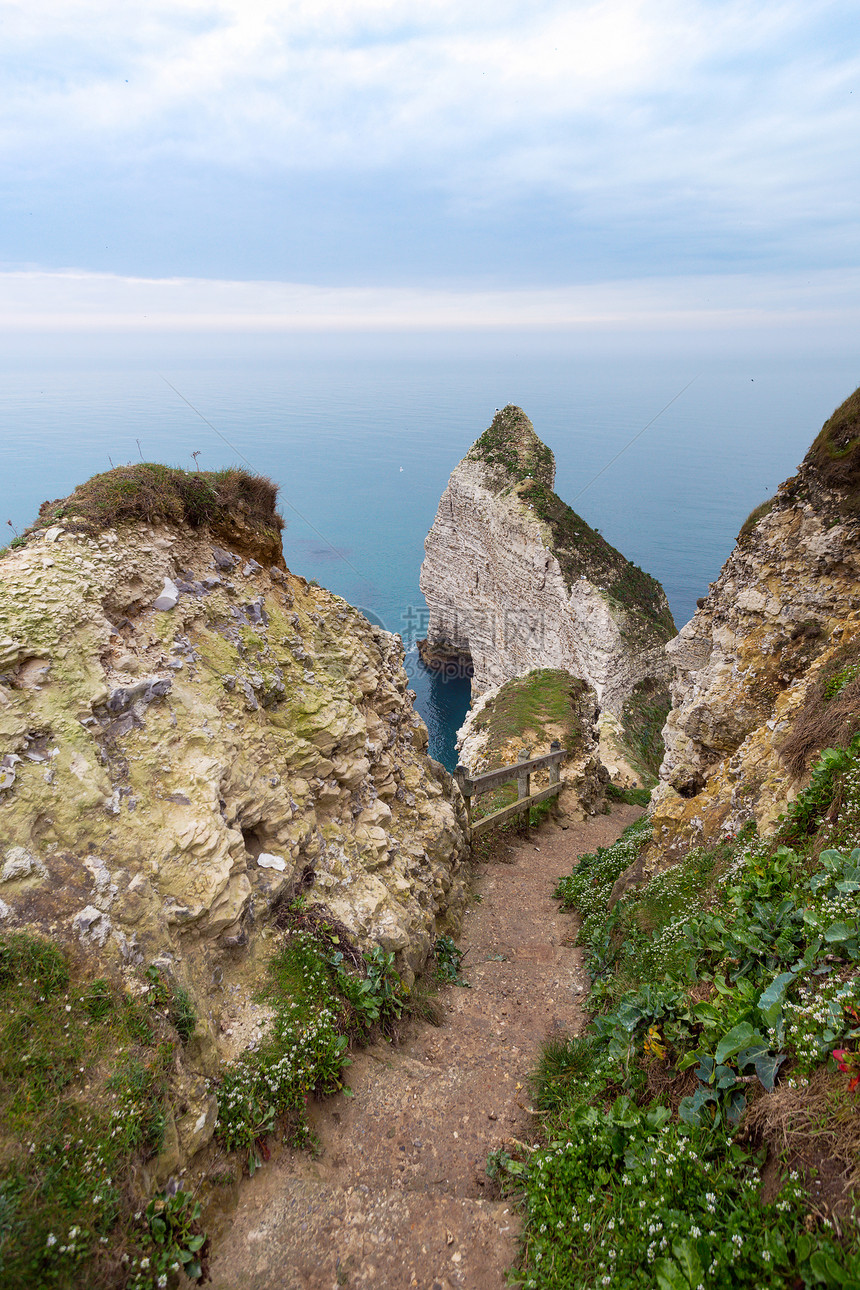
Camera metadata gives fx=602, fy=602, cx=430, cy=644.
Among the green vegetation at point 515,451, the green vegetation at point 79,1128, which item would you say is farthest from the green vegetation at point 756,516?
the green vegetation at point 515,451

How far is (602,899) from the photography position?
10.4 meters

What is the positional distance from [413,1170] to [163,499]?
297 inches

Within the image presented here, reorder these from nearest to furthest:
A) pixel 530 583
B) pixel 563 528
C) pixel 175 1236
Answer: pixel 175 1236
pixel 563 528
pixel 530 583

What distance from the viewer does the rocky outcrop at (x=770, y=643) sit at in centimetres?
A: 843

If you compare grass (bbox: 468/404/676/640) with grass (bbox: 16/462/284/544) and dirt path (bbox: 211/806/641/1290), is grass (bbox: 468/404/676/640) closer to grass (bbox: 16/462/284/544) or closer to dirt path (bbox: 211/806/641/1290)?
grass (bbox: 16/462/284/544)

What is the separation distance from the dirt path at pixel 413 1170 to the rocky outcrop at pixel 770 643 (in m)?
3.57

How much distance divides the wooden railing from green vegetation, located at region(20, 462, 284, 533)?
678 centimetres

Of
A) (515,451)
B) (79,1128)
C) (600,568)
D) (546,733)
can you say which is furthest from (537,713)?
(515,451)

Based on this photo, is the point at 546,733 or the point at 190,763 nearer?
the point at 190,763

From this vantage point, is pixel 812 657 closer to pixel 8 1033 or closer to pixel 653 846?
pixel 653 846

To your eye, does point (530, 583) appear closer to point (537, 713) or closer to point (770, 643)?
point (537, 713)

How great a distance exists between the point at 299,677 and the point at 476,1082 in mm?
5240

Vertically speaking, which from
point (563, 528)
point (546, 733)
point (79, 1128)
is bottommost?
point (546, 733)

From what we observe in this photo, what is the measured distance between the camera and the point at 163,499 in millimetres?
7629
